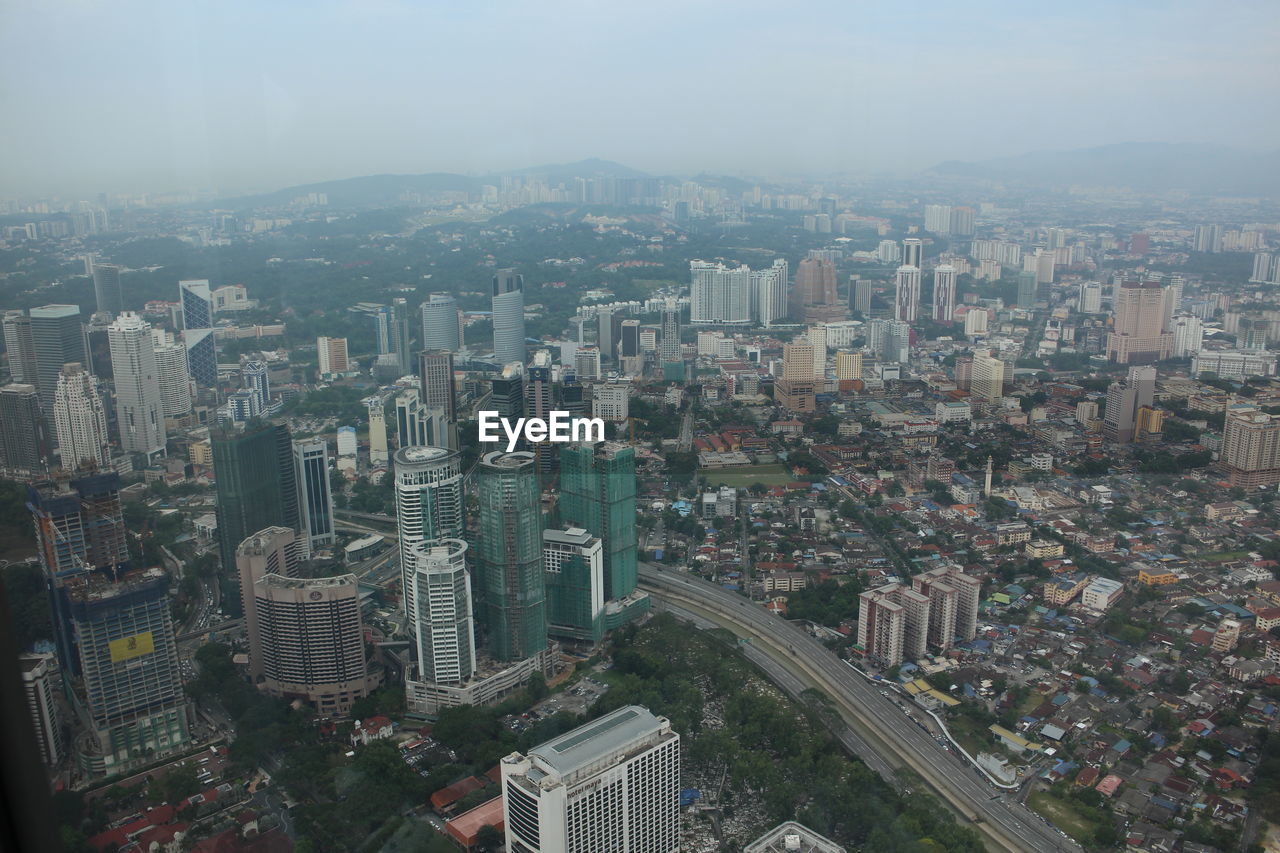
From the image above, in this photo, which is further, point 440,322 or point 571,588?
point 440,322

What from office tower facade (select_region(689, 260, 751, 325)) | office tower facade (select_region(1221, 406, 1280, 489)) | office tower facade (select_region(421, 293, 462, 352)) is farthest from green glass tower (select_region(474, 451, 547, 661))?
office tower facade (select_region(689, 260, 751, 325))

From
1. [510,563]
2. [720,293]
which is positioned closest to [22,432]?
[510,563]

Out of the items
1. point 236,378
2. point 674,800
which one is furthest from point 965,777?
point 236,378

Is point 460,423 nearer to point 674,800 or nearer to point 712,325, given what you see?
point 674,800

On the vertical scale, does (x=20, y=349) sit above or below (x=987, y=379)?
above

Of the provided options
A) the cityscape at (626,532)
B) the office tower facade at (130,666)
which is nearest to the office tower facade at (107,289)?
the cityscape at (626,532)

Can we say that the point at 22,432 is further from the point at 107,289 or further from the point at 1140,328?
the point at 1140,328

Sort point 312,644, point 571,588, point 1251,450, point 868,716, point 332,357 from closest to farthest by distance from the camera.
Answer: point 868,716, point 312,644, point 571,588, point 1251,450, point 332,357
